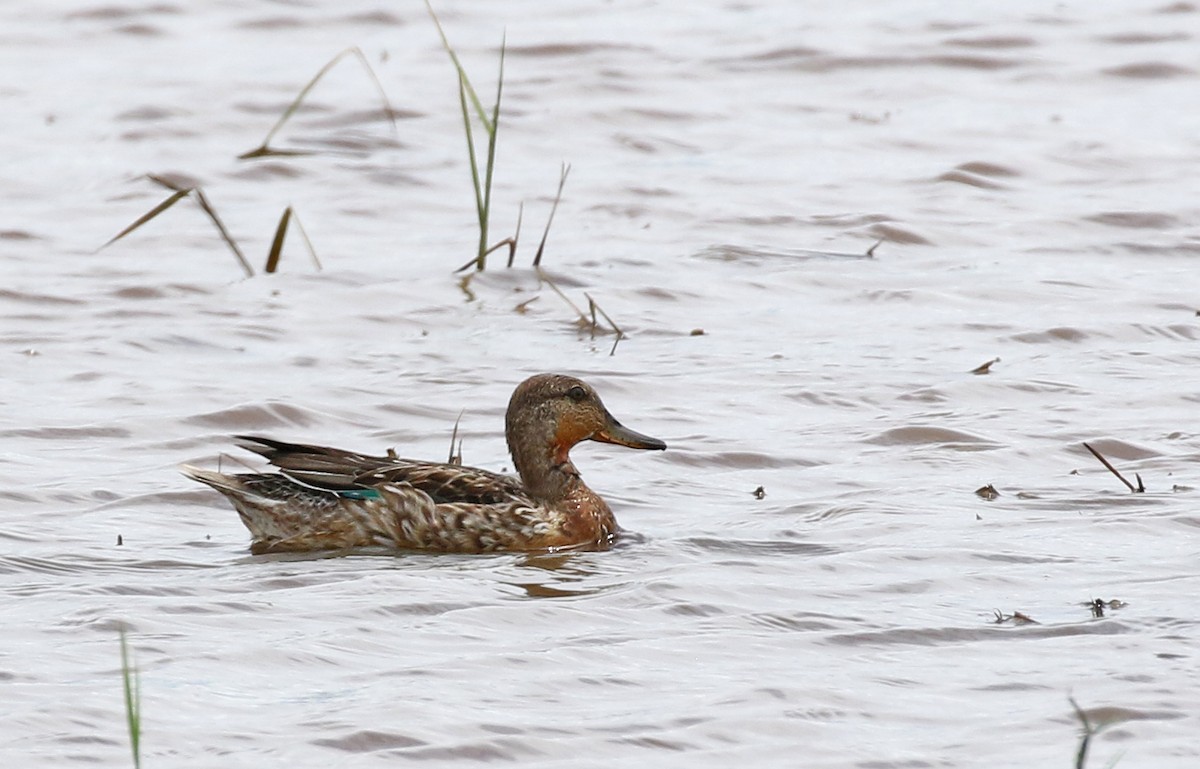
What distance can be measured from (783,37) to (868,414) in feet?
32.1

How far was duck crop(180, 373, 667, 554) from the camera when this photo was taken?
9.03m

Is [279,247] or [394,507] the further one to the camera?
[279,247]

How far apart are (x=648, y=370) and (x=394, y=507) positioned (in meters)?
2.74

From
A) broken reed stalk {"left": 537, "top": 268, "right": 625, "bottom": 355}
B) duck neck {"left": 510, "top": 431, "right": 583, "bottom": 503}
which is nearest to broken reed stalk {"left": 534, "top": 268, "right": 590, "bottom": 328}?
broken reed stalk {"left": 537, "top": 268, "right": 625, "bottom": 355}

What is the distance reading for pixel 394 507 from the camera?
912 cm

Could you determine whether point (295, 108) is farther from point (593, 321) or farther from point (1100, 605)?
point (1100, 605)

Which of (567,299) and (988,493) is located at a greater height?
(567,299)

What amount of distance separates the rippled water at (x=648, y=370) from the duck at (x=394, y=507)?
0.21 m

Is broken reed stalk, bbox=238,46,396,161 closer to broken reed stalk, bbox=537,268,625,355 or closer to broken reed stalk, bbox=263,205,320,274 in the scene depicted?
broken reed stalk, bbox=263,205,320,274

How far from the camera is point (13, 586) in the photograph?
8062mm

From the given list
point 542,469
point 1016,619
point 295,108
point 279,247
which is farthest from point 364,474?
point 295,108

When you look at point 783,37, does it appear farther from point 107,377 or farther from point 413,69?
point 107,377

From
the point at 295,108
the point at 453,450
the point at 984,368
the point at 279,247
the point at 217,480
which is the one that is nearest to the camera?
the point at 217,480

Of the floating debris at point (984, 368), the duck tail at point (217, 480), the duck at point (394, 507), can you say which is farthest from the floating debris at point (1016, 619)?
the floating debris at point (984, 368)
